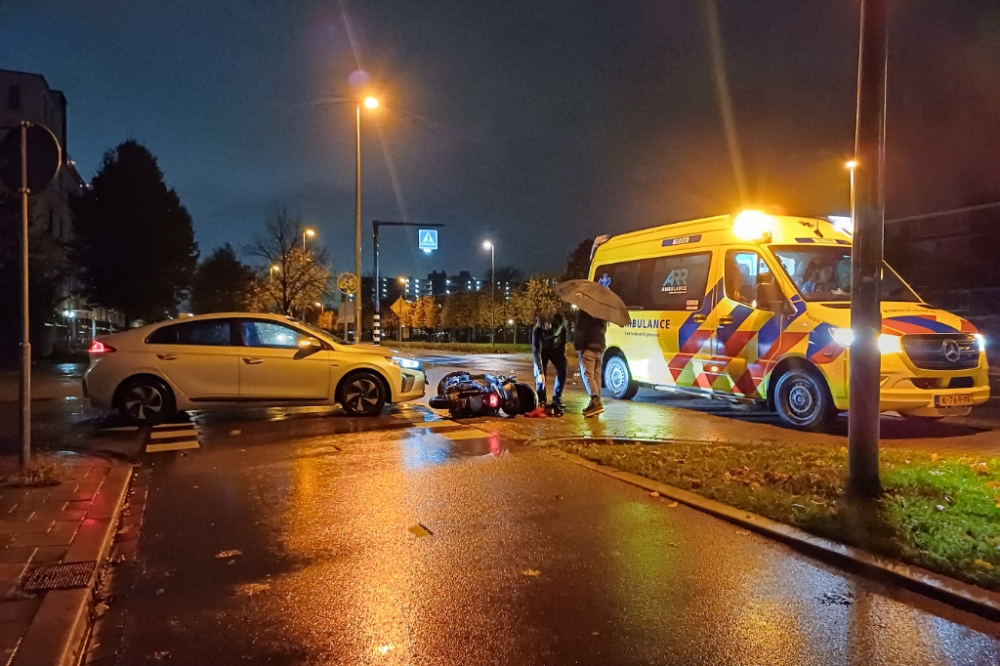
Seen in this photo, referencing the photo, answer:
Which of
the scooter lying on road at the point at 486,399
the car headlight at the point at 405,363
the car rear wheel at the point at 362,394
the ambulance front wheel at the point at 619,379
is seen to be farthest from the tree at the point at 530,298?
the car rear wheel at the point at 362,394

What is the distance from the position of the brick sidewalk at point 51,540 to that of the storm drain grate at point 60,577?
0.05 metres

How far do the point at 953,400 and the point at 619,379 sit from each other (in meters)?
5.58

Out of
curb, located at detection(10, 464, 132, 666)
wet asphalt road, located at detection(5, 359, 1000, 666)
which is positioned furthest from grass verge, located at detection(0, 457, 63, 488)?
curb, located at detection(10, 464, 132, 666)

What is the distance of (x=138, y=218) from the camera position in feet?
134

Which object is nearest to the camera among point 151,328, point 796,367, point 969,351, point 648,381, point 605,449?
point 605,449

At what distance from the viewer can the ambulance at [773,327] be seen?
8.99 m

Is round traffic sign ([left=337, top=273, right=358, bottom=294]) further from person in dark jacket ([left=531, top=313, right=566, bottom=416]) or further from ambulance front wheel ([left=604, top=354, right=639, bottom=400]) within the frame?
person in dark jacket ([left=531, top=313, right=566, bottom=416])

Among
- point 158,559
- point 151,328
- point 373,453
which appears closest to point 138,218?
Result: point 151,328

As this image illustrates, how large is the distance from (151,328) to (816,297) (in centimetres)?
917

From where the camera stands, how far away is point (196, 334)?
10.4 metres

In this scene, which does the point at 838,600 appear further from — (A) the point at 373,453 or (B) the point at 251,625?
(A) the point at 373,453

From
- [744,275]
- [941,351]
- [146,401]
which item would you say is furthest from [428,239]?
[941,351]

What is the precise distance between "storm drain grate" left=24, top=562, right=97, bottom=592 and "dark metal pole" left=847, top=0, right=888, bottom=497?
5367 millimetres

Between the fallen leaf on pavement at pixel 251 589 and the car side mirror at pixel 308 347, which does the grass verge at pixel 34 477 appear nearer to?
the fallen leaf on pavement at pixel 251 589
